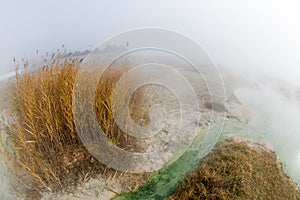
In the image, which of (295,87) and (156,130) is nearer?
(156,130)

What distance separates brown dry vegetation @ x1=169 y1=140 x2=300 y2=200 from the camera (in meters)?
3.83

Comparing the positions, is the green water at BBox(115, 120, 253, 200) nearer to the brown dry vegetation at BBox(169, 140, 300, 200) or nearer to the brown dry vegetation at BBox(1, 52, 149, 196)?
the brown dry vegetation at BBox(169, 140, 300, 200)

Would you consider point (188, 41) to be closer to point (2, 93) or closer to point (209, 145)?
point (209, 145)

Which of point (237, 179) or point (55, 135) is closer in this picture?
point (237, 179)

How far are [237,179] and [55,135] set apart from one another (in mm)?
2655

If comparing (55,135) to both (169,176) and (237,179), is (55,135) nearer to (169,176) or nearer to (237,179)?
(169,176)

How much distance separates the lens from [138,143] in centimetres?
485

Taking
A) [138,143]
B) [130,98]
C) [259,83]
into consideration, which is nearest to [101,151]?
[138,143]

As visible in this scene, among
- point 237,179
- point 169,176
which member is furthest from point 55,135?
point 237,179

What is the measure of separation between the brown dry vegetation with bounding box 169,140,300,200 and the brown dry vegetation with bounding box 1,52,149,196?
1190 mm

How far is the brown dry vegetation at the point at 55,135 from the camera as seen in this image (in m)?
4.06

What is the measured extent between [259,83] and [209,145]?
400 cm

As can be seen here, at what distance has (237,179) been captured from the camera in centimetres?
400

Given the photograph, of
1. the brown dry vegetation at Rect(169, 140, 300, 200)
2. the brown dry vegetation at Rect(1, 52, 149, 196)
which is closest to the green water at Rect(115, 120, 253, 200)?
the brown dry vegetation at Rect(169, 140, 300, 200)
